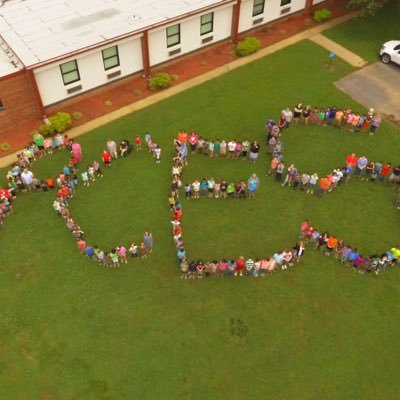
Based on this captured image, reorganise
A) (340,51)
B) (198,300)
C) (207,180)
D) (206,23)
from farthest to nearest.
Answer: (340,51), (206,23), (207,180), (198,300)

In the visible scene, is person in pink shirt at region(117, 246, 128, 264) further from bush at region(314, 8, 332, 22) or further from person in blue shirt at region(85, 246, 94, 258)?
bush at region(314, 8, 332, 22)

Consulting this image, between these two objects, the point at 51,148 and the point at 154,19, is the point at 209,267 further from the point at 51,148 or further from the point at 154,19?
the point at 154,19

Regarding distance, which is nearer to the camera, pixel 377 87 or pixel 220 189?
pixel 220 189

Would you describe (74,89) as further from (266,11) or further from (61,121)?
(266,11)

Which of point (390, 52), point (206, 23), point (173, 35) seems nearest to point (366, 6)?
point (390, 52)

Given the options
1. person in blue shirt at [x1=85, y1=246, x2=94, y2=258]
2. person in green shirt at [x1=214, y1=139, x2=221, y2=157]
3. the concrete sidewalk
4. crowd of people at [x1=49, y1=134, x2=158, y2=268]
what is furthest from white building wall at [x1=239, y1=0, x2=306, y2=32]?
person in blue shirt at [x1=85, y1=246, x2=94, y2=258]

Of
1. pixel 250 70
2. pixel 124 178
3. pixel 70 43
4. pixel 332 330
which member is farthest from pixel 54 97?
pixel 332 330

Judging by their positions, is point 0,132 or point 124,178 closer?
point 124,178
